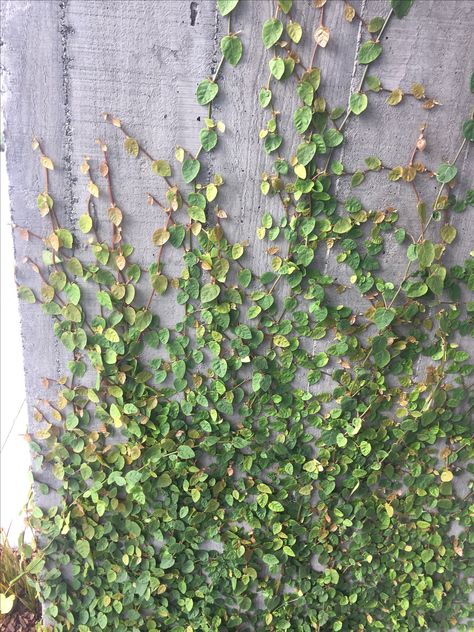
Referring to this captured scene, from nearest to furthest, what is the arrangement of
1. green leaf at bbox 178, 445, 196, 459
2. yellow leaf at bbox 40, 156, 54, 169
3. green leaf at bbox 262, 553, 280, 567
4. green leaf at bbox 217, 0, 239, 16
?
Answer: green leaf at bbox 217, 0, 239, 16
yellow leaf at bbox 40, 156, 54, 169
green leaf at bbox 178, 445, 196, 459
green leaf at bbox 262, 553, 280, 567

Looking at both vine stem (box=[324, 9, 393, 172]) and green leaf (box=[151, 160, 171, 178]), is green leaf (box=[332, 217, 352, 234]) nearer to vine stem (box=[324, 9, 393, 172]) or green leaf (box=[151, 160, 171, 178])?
vine stem (box=[324, 9, 393, 172])

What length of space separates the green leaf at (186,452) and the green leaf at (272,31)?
109 cm

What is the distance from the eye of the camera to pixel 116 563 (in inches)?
62.1

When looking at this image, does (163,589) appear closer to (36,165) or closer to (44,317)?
(44,317)

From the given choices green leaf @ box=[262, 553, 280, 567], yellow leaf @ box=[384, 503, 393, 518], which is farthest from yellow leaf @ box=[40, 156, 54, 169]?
yellow leaf @ box=[384, 503, 393, 518]

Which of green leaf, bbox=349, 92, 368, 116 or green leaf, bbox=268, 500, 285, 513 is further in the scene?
green leaf, bbox=268, 500, 285, 513

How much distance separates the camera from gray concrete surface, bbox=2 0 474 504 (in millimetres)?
1157

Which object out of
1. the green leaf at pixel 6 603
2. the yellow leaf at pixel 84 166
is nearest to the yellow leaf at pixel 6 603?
the green leaf at pixel 6 603

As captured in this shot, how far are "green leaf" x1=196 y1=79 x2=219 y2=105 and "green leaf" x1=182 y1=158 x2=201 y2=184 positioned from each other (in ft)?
0.47

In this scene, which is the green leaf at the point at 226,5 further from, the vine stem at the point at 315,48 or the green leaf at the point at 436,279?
the green leaf at the point at 436,279

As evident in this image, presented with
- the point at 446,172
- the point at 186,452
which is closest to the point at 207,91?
the point at 446,172

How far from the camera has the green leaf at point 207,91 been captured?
1.20 m

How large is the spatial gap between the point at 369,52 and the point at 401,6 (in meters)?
0.11

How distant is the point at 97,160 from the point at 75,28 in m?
0.29
